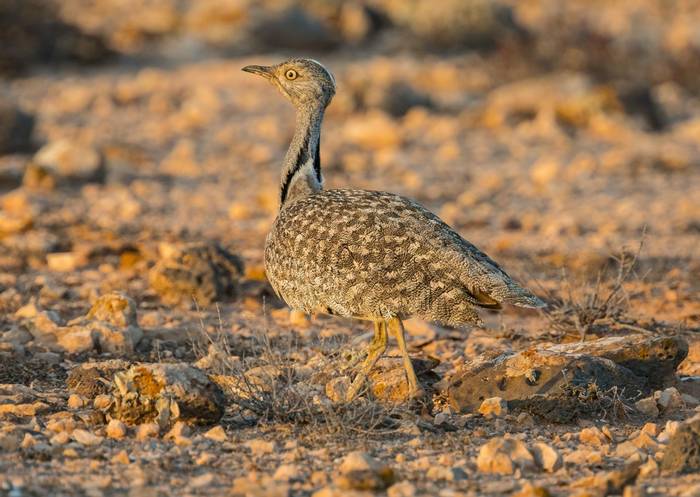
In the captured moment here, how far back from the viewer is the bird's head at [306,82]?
5.68 meters

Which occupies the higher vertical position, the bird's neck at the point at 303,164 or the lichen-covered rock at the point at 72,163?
the bird's neck at the point at 303,164

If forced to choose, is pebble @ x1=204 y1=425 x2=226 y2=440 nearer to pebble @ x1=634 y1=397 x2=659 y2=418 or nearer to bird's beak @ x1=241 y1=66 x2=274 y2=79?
pebble @ x1=634 y1=397 x2=659 y2=418

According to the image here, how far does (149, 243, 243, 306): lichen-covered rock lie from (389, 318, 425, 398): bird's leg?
205 cm

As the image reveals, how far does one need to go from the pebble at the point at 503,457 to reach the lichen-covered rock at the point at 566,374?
596 mm

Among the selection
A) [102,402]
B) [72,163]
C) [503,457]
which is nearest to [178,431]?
[102,402]

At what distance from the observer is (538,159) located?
11.1 metres

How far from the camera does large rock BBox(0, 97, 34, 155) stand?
1071 centimetres

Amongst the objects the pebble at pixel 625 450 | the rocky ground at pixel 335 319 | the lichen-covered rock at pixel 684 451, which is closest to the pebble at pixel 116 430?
the rocky ground at pixel 335 319

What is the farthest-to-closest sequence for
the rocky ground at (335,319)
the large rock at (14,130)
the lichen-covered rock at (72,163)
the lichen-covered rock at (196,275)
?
1. the large rock at (14,130)
2. the lichen-covered rock at (72,163)
3. the lichen-covered rock at (196,275)
4. the rocky ground at (335,319)

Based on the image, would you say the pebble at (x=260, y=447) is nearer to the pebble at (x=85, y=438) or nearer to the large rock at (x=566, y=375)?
the pebble at (x=85, y=438)

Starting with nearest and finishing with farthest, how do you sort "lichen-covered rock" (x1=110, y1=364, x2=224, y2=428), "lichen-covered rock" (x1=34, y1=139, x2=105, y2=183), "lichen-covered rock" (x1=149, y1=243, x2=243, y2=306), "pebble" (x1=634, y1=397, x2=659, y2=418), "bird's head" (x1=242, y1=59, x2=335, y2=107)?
"lichen-covered rock" (x1=110, y1=364, x2=224, y2=428) → "pebble" (x1=634, y1=397, x2=659, y2=418) → "bird's head" (x1=242, y1=59, x2=335, y2=107) → "lichen-covered rock" (x1=149, y1=243, x2=243, y2=306) → "lichen-covered rock" (x1=34, y1=139, x2=105, y2=183)

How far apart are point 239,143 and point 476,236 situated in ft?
11.8

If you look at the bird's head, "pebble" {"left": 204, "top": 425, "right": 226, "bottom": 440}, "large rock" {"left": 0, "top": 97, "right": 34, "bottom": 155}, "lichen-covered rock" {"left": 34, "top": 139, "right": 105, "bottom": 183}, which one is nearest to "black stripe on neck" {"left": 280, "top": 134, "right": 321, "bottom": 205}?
the bird's head

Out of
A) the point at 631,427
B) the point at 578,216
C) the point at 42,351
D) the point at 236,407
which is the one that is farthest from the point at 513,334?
the point at 578,216
